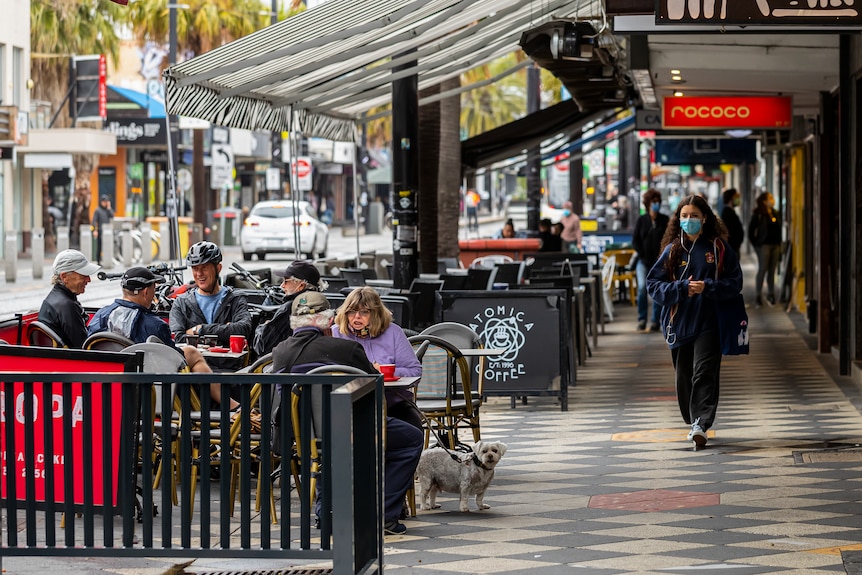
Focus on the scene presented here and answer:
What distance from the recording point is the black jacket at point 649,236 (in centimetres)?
1977

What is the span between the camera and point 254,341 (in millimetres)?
10273

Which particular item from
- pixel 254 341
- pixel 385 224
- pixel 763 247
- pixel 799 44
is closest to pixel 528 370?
pixel 254 341

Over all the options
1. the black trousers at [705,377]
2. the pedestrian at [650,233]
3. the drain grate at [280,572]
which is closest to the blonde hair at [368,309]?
the drain grate at [280,572]

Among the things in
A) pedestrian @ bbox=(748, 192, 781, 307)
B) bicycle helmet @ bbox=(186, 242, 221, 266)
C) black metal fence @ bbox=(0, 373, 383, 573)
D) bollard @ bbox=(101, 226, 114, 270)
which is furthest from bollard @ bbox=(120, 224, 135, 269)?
black metal fence @ bbox=(0, 373, 383, 573)

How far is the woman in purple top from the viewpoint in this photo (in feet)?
27.1

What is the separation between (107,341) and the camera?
8.73m

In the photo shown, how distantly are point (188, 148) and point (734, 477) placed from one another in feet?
199

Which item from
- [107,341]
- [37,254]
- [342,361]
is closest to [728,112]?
[107,341]

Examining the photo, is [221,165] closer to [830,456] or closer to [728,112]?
[728,112]

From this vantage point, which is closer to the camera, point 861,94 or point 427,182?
point 861,94

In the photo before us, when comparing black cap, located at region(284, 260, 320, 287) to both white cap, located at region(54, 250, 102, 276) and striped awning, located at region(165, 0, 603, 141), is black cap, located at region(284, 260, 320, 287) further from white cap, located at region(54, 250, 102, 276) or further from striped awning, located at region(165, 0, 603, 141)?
striped awning, located at region(165, 0, 603, 141)

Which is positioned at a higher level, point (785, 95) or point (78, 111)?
point (78, 111)

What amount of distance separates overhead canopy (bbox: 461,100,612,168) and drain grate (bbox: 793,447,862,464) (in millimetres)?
11690

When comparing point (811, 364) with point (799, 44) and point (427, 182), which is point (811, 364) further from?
point (427, 182)
